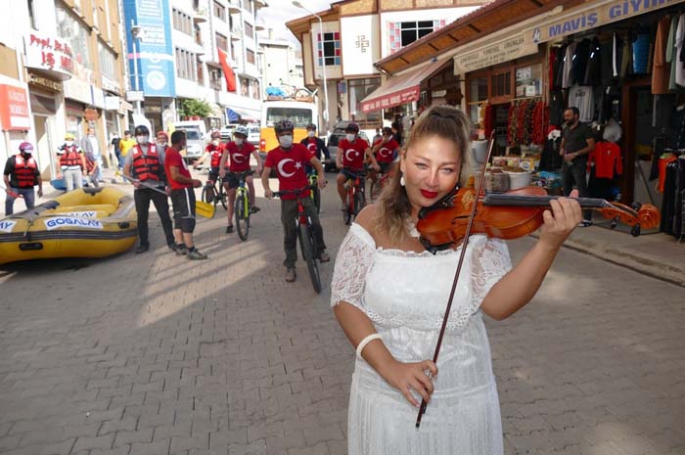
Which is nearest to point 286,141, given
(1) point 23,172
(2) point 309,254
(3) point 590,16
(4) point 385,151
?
(2) point 309,254

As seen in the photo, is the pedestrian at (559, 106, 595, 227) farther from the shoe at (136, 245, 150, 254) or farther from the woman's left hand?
the woman's left hand

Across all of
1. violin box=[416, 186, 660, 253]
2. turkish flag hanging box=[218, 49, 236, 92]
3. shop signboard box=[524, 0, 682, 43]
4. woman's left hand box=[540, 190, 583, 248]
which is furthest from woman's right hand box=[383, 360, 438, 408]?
turkish flag hanging box=[218, 49, 236, 92]

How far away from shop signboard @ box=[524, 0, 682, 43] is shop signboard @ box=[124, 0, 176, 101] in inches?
1457

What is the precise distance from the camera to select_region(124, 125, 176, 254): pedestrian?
870 cm

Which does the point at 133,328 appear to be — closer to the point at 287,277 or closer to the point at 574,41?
the point at 287,277

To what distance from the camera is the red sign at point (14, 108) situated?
1738cm

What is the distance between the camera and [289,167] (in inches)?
277

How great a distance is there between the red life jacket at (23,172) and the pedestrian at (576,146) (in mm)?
9707

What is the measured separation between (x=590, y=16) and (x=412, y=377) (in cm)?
864

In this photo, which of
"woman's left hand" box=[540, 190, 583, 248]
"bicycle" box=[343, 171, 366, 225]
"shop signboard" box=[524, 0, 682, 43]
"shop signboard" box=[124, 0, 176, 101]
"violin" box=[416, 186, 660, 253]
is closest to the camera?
"woman's left hand" box=[540, 190, 583, 248]

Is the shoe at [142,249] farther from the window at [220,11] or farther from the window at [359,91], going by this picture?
the window at [220,11]

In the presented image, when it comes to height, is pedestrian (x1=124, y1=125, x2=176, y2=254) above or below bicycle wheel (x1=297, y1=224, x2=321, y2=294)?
above

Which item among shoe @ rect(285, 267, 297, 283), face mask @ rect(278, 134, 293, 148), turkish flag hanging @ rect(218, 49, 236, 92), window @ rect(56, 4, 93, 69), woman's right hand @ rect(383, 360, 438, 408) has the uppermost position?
turkish flag hanging @ rect(218, 49, 236, 92)

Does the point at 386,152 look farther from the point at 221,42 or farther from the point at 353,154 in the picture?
the point at 221,42
